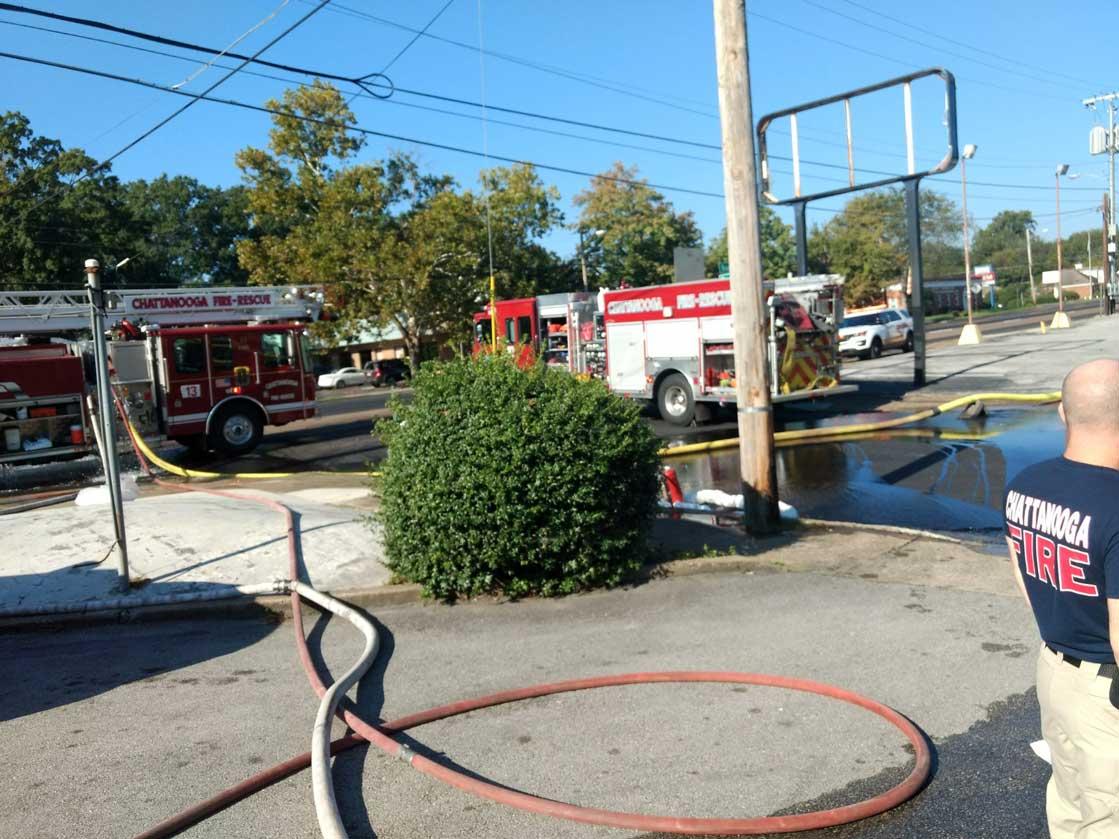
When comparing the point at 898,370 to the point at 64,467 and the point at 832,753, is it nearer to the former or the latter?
the point at 64,467

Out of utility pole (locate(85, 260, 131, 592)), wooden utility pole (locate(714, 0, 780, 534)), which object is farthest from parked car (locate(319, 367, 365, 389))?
utility pole (locate(85, 260, 131, 592))

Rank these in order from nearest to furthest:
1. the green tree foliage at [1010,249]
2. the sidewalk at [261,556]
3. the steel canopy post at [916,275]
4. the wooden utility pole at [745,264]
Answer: the sidewalk at [261,556]
the wooden utility pole at [745,264]
the steel canopy post at [916,275]
the green tree foliage at [1010,249]

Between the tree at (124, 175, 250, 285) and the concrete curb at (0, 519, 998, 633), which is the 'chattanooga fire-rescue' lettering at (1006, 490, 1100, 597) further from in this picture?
the tree at (124, 175, 250, 285)

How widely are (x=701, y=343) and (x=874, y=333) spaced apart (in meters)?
20.1

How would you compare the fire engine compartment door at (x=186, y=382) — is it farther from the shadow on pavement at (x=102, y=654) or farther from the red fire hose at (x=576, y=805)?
the red fire hose at (x=576, y=805)

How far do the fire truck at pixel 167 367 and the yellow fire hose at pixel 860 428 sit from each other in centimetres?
829

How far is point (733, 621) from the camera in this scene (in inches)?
254

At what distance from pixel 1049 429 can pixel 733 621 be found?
1124 centimetres

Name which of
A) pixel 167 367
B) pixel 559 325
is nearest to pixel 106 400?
pixel 167 367

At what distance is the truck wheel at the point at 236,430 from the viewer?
18.3 metres

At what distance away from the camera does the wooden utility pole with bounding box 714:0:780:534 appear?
857cm

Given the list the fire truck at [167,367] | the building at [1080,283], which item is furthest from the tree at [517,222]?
the building at [1080,283]

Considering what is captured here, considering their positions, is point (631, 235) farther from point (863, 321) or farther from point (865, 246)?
point (865, 246)

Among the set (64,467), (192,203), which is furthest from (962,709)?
(192,203)
